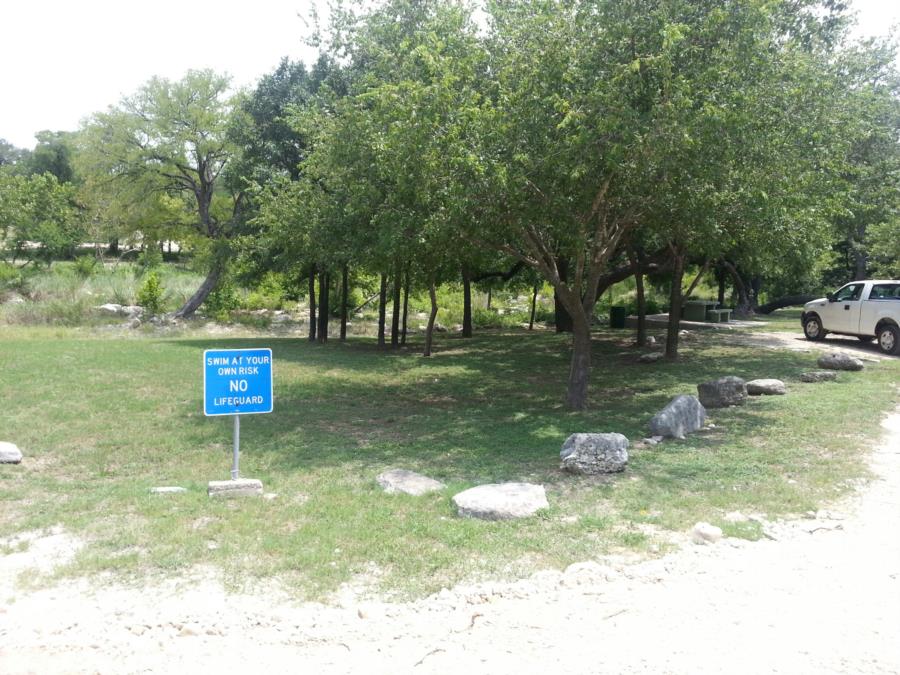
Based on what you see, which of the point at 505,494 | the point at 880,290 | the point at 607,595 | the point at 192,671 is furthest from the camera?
the point at 880,290

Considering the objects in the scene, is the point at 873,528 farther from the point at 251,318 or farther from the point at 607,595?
the point at 251,318

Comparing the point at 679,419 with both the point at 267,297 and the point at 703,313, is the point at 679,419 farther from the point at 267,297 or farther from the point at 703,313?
the point at 267,297

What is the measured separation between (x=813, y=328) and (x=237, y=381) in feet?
58.6

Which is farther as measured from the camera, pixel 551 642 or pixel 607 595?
pixel 607 595

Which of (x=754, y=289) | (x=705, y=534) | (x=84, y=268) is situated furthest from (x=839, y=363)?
(x=84, y=268)

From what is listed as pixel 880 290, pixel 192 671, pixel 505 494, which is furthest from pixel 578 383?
pixel 880 290

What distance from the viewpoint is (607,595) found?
15.3 ft

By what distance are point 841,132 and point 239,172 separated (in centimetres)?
1839

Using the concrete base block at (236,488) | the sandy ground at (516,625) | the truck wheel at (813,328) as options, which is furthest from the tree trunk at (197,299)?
the sandy ground at (516,625)

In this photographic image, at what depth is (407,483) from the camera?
7090 mm

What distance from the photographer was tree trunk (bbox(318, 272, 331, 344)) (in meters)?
22.3

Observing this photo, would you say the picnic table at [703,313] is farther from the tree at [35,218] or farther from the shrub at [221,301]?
the tree at [35,218]

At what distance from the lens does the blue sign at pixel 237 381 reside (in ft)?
22.2

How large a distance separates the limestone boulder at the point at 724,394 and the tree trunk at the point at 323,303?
13151mm
